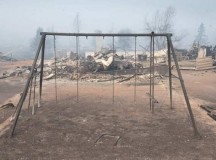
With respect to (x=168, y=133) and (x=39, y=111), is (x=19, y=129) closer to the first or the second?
(x=39, y=111)

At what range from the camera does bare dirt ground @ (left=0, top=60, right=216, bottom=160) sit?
291 inches

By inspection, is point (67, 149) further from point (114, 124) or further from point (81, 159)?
point (114, 124)

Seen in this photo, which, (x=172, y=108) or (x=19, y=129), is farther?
(x=172, y=108)

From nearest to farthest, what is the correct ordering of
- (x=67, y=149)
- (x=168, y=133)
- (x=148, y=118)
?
(x=67, y=149) → (x=168, y=133) → (x=148, y=118)

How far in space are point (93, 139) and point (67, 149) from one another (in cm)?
95

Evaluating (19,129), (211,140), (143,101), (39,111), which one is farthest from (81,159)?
(143,101)

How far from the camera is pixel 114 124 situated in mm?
9734

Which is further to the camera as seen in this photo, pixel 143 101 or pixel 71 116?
pixel 143 101

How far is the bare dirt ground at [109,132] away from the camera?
7.39 meters

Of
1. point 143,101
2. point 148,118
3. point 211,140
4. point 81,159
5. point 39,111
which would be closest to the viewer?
point 81,159

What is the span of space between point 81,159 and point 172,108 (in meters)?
5.57

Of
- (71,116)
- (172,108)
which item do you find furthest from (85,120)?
(172,108)

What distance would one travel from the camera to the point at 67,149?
24.9 ft

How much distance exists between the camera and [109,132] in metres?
8.95
